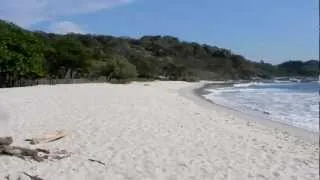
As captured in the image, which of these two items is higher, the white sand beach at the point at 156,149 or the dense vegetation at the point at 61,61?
the dense vegetation at the point at 61,61

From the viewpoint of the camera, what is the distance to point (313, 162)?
10656 millimetres

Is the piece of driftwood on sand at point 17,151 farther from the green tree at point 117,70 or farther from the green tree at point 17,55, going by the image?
the green tree at point 117,70

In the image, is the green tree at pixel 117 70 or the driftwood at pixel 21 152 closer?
the driftwood at pixel 21 152

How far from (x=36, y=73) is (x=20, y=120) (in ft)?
124

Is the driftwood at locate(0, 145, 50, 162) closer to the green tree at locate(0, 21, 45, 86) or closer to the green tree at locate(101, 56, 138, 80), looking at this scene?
the green tree at locate(0, 21, 45, 86)

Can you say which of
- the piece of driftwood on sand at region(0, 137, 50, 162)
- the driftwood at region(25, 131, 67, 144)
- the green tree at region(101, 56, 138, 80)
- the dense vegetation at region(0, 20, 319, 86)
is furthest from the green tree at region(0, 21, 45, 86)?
the piece of driftwood on sand at region(0, 137, 50, 162)

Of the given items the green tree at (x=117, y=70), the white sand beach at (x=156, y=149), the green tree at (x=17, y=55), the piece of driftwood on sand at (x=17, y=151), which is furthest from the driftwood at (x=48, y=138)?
the green tree at (x=117, y=70)

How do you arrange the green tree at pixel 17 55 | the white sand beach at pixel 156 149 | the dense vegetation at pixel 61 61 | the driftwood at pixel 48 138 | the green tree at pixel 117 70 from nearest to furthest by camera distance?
the white sand beach at pixel 156 149
the driftwood at pixel 48 138
the green tree at pixel 17 55
the dense vegetation at pixel 61 61
the green tree at pixel 117 70

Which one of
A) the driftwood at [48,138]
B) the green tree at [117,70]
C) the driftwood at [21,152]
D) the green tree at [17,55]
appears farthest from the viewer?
the green tree at [117,70]

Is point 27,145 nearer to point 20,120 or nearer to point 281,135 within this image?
point 20,120

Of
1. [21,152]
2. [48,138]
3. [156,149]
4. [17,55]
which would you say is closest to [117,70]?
[17,55]

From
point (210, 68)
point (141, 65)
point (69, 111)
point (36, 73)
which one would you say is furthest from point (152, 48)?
point (69, 111)

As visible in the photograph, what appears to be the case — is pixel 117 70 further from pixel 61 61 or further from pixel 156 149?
pixel 156 149

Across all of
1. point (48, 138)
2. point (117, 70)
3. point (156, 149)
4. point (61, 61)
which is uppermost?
point (61, 61)
